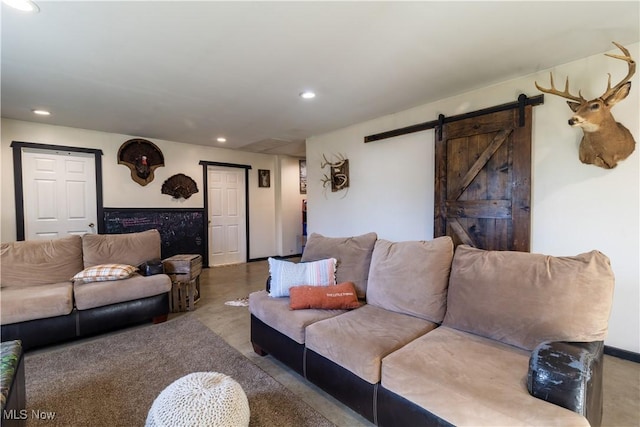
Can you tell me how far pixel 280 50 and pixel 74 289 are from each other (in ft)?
9.13

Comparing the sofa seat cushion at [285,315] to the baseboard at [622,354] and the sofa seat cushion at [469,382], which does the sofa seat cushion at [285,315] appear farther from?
the baseboard at [622,354]

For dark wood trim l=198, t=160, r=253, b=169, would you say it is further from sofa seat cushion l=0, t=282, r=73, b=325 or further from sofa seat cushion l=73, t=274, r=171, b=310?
sofa seat cushion l=0, t=282, r=73, b=325

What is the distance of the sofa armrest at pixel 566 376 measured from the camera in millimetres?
1073

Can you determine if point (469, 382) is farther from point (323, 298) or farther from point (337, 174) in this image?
point (337, 174)

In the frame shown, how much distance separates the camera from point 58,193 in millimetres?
4305

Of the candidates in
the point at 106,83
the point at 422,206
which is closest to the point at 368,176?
the point at 422,206

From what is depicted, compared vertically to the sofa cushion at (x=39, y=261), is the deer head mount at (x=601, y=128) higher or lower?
higher

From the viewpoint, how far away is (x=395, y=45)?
216 cm

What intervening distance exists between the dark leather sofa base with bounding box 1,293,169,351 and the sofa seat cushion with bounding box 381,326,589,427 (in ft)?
8.35

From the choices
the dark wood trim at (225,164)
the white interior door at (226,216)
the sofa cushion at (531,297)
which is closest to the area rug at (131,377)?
the sofa cushion at (531,297)

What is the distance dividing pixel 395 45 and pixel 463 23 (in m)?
0.45

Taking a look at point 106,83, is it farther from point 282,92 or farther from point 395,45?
point 395,45

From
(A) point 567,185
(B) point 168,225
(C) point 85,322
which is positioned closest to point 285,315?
(C) point 85,322

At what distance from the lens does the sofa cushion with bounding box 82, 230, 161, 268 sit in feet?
10.2
